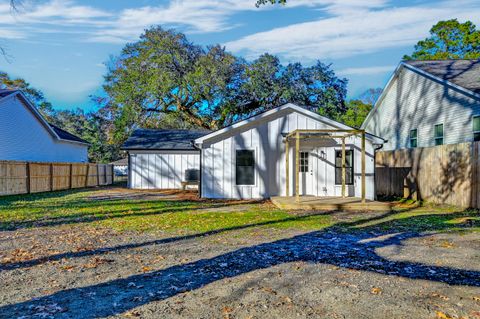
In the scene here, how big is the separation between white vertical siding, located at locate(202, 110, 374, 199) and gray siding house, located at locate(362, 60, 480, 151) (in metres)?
4.21

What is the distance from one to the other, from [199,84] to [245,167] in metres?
15.8

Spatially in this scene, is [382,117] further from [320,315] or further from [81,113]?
[81,113]

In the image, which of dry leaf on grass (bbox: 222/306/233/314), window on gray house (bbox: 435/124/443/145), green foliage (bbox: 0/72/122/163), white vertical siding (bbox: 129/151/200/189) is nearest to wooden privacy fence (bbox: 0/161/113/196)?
white vertical siding (bbox: 129/151/200/189)

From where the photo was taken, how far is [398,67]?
763 inches

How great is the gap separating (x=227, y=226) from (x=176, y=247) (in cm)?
232

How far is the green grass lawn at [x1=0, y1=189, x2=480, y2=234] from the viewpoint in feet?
28.3

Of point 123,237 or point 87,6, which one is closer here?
point 123,237

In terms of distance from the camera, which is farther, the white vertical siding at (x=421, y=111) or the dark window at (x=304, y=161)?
the white vertical siding at (x=421, y=111)

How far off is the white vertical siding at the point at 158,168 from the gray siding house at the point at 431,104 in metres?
11.7

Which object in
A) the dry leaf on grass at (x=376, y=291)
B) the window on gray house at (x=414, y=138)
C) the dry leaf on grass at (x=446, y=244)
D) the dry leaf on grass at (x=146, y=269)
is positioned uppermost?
Result: the window on gray house at (x=414, y=138)

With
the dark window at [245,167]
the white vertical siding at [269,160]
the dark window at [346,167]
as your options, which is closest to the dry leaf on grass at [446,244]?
the white vertical siding at [269,160]


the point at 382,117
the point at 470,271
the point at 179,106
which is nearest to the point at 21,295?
the point at 470,271

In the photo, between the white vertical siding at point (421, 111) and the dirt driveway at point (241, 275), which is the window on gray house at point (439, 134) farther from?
the dirt driveway at point (241, 275)

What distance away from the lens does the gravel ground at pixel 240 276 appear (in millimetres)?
3578
